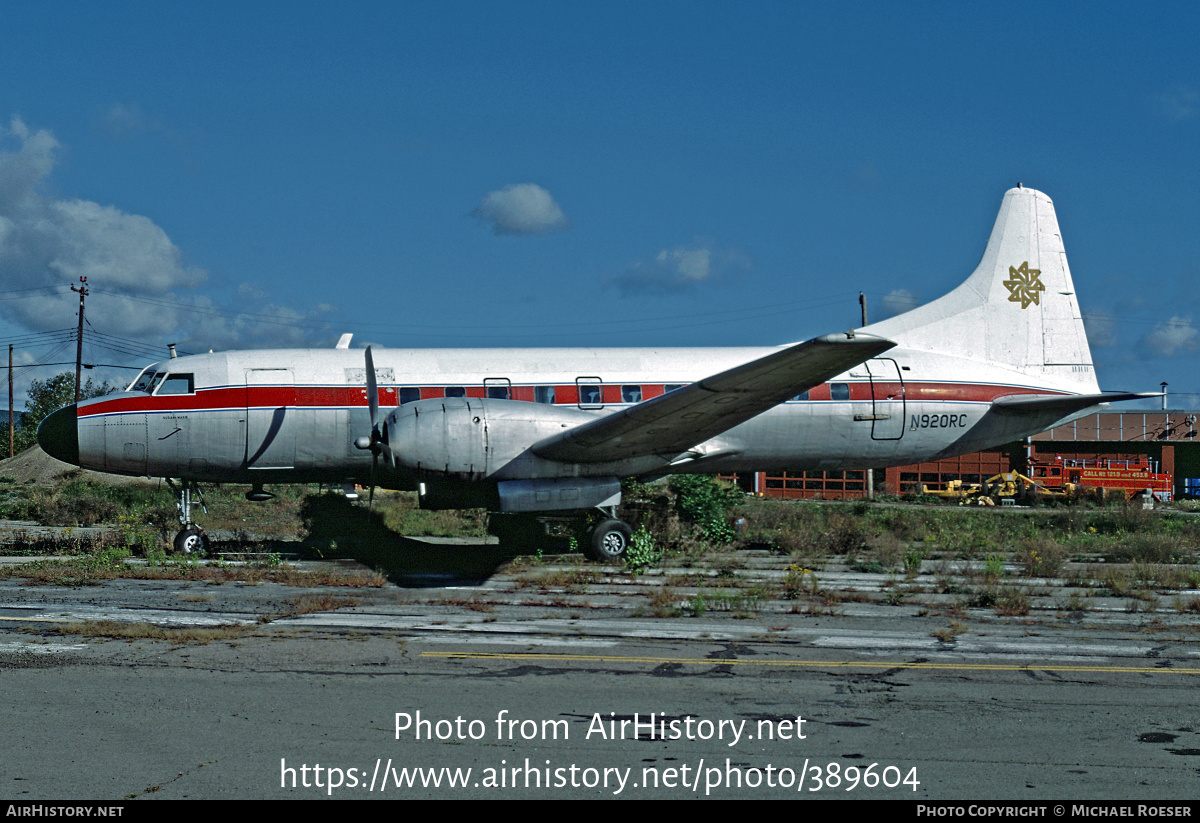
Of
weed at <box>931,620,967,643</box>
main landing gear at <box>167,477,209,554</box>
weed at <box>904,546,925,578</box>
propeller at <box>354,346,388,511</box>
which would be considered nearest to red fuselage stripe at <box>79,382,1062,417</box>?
propeller at <box>354,346,388,511</box>

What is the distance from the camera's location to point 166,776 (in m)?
5.88

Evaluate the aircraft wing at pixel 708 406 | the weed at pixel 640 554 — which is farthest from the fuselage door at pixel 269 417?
the weed at pixel 640 554

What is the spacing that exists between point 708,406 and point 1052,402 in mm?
9051

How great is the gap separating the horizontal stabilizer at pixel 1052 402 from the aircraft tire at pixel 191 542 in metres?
16.5

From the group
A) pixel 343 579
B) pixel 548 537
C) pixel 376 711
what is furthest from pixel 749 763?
pixel 548 537

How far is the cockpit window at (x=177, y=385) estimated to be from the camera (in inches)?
698

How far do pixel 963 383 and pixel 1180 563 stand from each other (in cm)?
569

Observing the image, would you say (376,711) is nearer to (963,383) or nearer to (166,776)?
(166,776)

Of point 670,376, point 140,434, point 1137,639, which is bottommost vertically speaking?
point 1137,639

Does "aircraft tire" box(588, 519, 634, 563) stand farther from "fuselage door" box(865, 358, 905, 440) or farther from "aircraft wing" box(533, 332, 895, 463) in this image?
"fuselage door" box(865, 358, 905, 440)

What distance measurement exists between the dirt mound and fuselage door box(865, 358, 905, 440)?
119 feet

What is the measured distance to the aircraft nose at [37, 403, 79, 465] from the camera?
684 inches

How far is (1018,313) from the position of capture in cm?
2047
